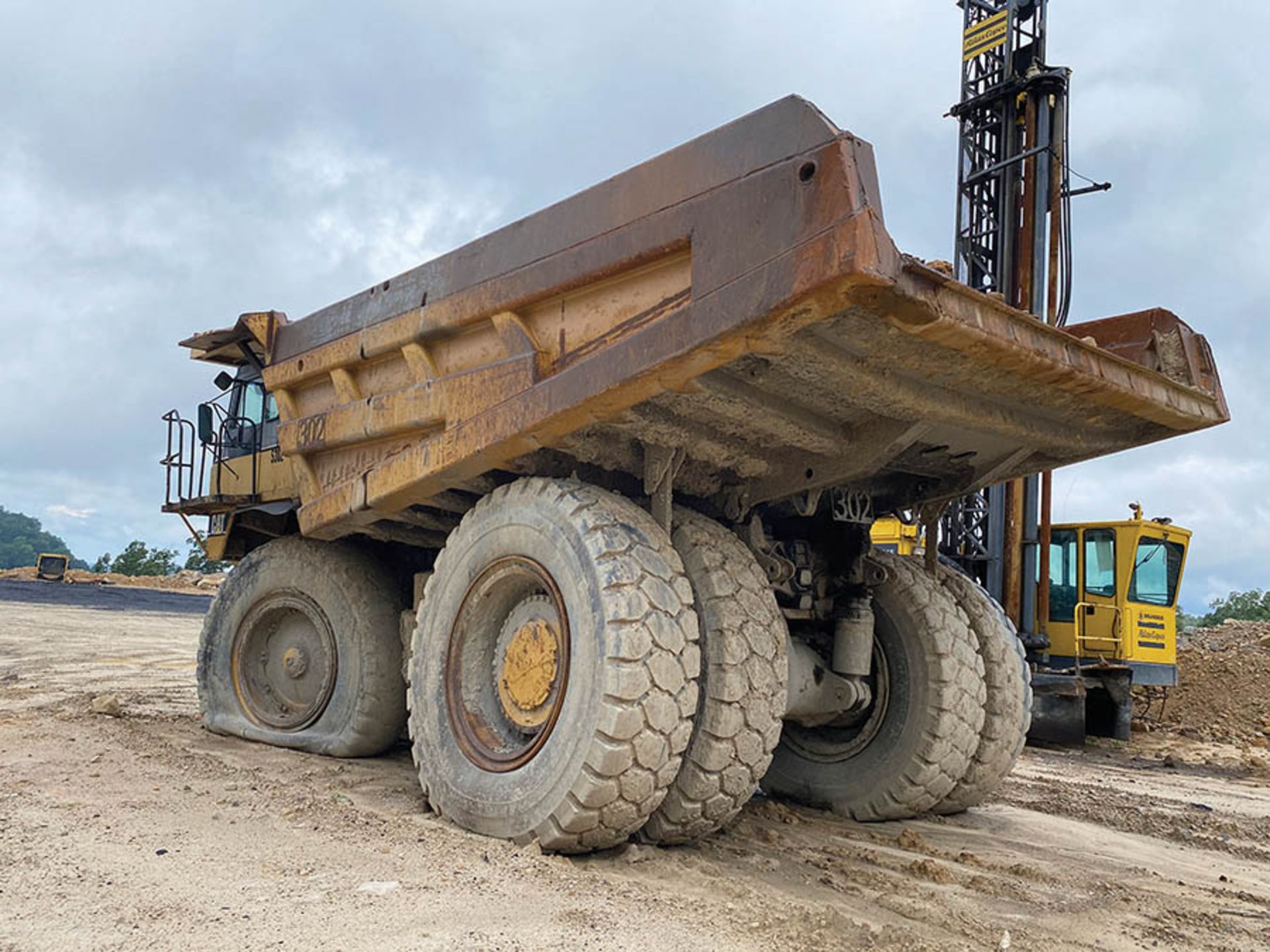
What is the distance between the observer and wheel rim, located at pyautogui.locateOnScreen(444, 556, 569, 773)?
387 cm

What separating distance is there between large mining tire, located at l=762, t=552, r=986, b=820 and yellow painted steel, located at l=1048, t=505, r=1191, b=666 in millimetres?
6441

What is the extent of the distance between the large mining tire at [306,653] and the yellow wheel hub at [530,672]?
1717 mm

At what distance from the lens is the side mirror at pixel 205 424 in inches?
271

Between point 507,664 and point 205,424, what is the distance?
151 inches

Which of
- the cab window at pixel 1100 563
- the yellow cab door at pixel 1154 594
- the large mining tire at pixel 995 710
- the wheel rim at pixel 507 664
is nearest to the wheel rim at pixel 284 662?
the wheel rim at pixel 507 664

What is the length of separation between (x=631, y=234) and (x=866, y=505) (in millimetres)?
1909

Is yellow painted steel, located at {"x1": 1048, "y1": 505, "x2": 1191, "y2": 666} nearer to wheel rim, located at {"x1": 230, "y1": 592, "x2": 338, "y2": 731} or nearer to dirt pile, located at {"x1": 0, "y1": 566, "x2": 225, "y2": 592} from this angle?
wheel rim, located at {"x1": 230, "y1": 592, "x2": 338, "y2": 731}

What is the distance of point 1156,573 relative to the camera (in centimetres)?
1135

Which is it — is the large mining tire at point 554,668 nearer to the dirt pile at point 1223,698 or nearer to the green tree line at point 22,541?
the dirt pile at point 1223,698

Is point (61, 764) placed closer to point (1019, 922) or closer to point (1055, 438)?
point (1019, 922)

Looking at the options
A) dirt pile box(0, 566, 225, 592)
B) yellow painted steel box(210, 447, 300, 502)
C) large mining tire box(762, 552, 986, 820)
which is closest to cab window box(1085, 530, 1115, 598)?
large mining tire box(762, 552, 986, 820)

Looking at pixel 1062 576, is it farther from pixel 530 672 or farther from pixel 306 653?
A: pixel 530 672

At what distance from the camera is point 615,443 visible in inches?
161

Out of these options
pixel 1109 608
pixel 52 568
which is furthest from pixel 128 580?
pixel 1109 608
